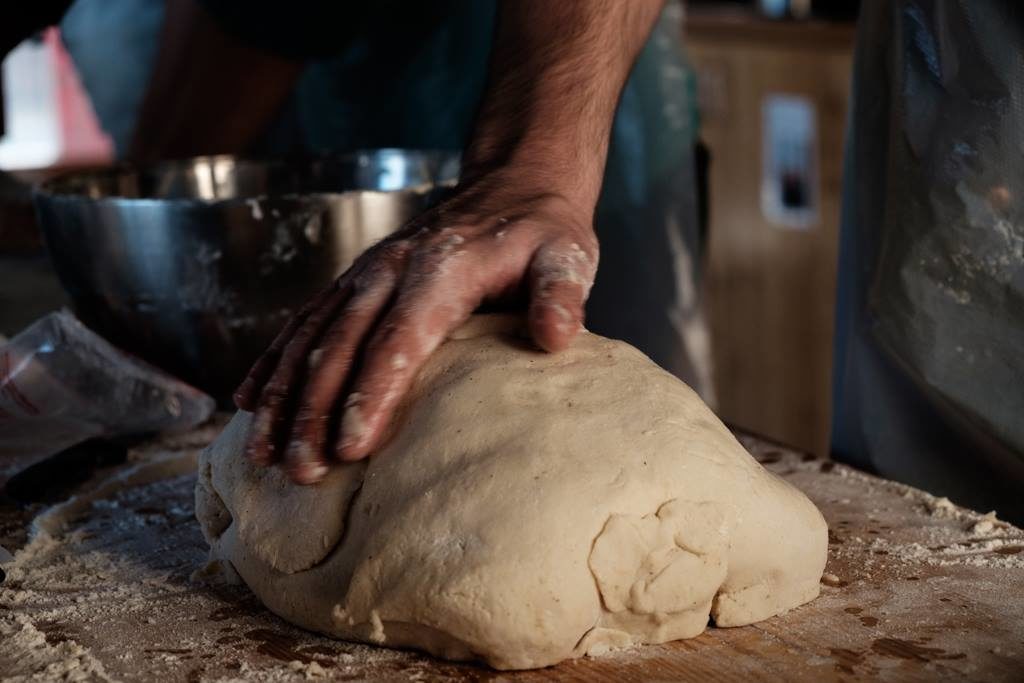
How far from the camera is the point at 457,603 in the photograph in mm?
1010

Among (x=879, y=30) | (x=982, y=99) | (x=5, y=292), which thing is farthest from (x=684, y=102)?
(x=5, y=292)

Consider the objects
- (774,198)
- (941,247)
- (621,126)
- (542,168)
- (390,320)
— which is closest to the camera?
(390,320)

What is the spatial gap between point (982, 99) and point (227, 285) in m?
1.08

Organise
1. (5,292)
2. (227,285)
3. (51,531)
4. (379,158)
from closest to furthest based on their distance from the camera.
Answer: (51,531), (227,285), (379,158), (5,292)

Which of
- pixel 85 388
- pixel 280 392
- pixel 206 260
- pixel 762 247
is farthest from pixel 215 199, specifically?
pixel 762 247

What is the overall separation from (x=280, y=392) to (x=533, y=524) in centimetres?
29

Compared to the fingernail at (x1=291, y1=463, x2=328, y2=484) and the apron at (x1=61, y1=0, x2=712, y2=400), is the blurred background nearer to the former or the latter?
the apron at (x1=61, y1=0, x2=712, y2=400)

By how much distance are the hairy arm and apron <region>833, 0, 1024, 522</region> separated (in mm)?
499

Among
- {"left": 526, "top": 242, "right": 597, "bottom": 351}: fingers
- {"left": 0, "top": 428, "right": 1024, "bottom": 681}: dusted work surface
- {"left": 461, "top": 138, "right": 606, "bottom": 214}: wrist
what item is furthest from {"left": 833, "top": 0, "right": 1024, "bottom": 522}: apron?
{"left": 526, "top": 242, "right": 597, "bottom": 351}: fingers

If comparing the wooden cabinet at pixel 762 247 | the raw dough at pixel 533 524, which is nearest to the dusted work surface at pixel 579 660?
the raw dough at pixel 533 524

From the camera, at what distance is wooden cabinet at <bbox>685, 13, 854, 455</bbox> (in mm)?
4469

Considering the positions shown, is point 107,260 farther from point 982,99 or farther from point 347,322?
point 982,99

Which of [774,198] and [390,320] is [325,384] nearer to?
[390,320]

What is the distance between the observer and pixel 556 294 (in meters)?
1.15
